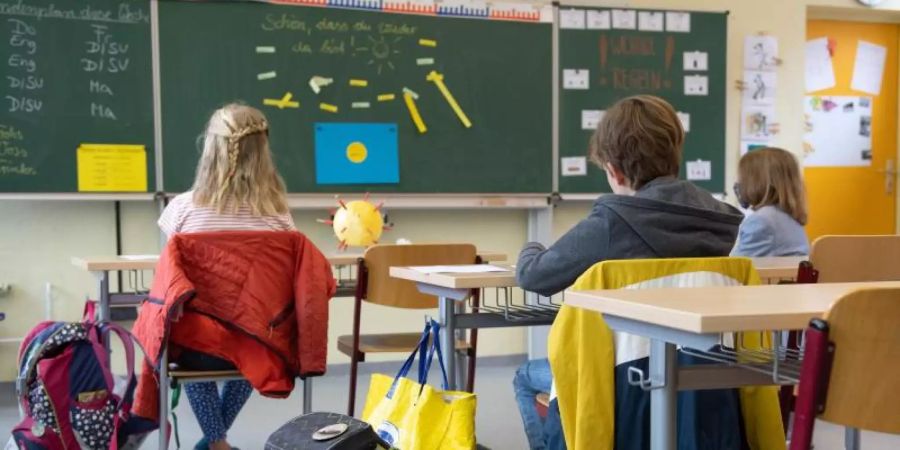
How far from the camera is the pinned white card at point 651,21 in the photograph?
4.78 metres

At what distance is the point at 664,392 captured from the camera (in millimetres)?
1460

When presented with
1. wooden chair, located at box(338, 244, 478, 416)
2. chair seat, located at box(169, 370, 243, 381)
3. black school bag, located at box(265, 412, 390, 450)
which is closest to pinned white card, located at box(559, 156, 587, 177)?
wooden chair, located at box(338, 244, 478, 416)

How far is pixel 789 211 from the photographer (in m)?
3.15

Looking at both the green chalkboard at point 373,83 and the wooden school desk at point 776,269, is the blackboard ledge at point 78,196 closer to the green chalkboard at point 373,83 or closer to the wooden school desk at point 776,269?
the green chalkboard at point 373,83

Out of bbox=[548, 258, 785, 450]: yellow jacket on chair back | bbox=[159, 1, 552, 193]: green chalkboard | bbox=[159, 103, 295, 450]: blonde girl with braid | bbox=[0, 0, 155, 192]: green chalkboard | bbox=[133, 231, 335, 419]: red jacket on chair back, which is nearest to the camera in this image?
bbox=[548, 258, 785, 450]: yellow jacket on chair back

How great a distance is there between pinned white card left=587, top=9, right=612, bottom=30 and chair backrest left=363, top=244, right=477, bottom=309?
2.20 m

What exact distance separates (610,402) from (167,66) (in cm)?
313

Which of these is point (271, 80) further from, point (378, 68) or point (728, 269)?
point (728, 269)

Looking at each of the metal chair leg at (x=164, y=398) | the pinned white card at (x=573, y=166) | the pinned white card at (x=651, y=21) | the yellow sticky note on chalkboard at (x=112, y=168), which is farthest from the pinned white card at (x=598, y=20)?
the metal chair leg at (x=164, y=398)

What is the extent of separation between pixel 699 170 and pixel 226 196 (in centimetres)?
296

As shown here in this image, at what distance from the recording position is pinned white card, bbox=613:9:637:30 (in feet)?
15.5

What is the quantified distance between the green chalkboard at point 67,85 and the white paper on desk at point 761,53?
3.10 m

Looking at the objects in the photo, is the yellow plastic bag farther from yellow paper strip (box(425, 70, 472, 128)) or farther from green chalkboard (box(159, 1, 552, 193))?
yellow paper strip (box(425, 70, 472, 128))

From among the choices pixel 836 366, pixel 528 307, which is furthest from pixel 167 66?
pixel 836 366
